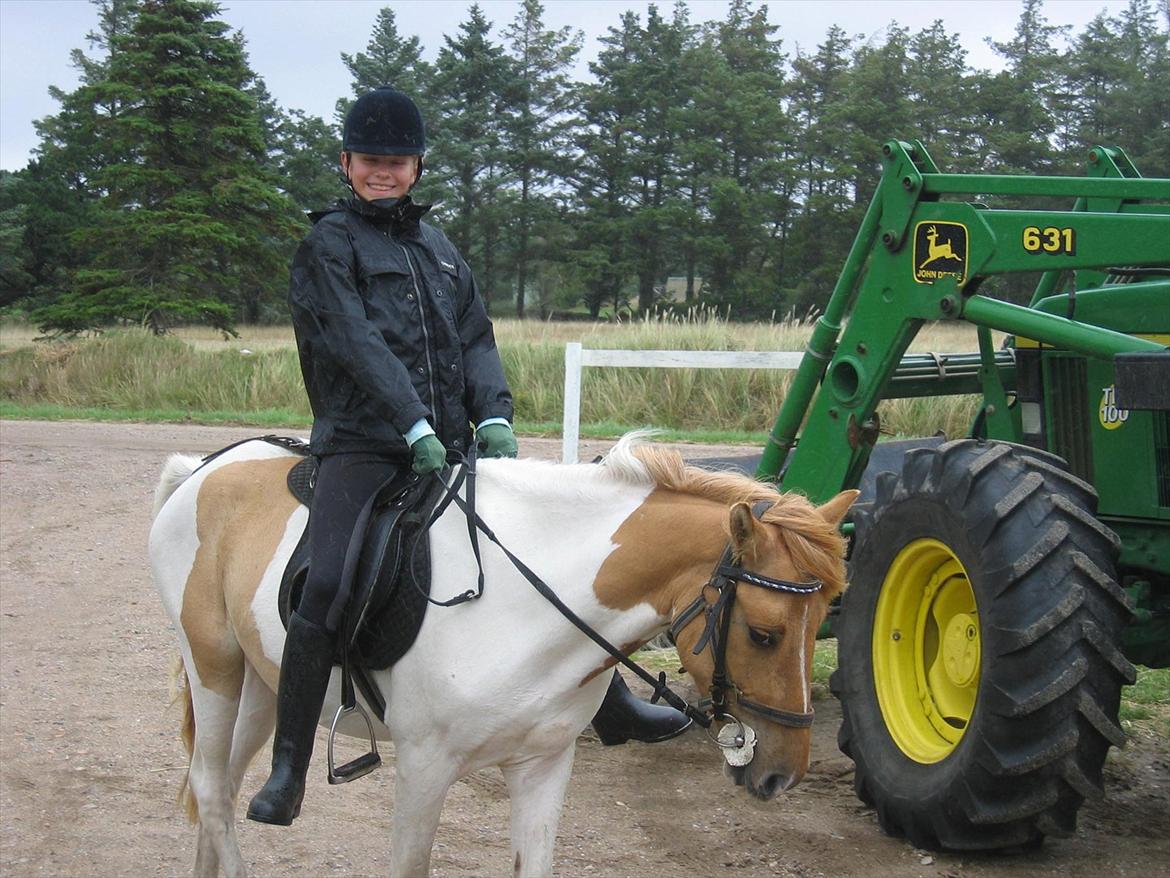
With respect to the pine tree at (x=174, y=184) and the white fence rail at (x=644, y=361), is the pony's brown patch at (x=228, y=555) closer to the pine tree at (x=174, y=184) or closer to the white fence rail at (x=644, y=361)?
the white fence rail at (x=644, y=361)

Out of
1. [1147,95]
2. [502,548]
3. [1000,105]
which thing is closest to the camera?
[502,548]

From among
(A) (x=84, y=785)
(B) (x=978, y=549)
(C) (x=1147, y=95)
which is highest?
(C) (x=1147, y=95)

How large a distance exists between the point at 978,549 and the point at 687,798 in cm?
174

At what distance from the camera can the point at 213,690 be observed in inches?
165

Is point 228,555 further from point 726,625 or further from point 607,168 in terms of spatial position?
point 607,168

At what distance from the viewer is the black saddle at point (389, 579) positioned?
11.2 ft

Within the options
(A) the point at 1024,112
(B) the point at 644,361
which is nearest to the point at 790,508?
(B) the point at 644,361

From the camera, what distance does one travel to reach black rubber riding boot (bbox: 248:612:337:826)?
3.46m

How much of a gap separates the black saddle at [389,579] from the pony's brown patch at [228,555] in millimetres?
383

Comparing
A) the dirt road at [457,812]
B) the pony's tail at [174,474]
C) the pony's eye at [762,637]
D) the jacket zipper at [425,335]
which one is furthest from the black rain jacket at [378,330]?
Answer: the dirt road at [457,812]

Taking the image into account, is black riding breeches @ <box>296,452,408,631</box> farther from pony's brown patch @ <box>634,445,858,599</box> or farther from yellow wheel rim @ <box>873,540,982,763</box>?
yellow wheel rim @ <box>873,540,982,763</box>

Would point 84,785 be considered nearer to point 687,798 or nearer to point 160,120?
point 687,798

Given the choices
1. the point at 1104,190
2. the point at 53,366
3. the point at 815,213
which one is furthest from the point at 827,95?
the point at 1104,190

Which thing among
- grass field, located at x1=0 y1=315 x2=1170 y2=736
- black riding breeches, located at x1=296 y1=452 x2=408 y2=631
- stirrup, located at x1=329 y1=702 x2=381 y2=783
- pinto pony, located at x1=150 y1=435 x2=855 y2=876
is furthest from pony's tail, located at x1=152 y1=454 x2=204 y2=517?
grass field, located at x1=0 y1=315 x2=1170 y2=736
